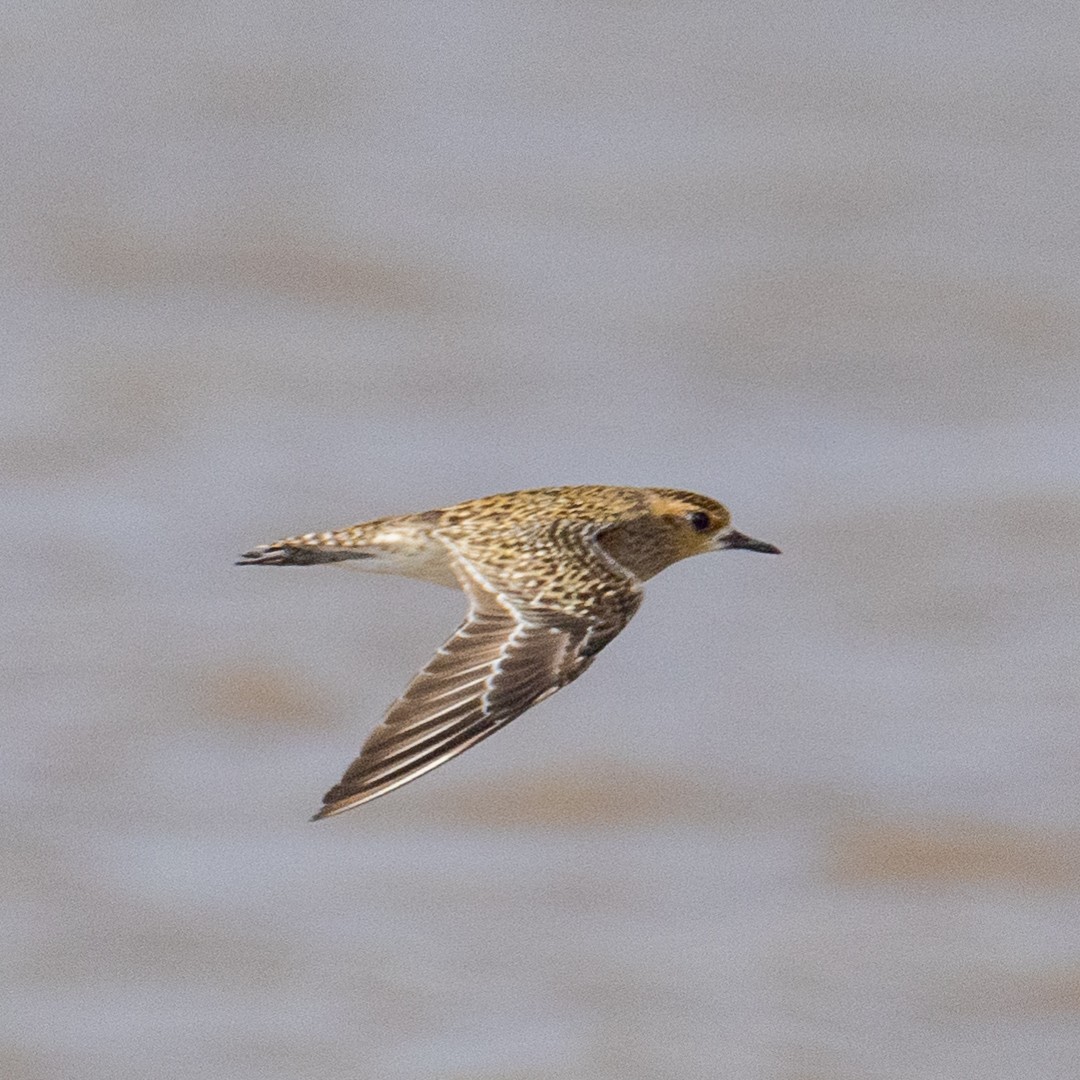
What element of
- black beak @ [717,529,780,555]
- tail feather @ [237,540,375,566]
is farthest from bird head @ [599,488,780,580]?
tail feather @ [237,540,375,566]

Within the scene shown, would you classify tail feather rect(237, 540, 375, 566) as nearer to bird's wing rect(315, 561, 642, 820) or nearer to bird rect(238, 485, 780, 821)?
bird rect(238, 485, 780, 821)

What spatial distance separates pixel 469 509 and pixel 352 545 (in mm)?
445

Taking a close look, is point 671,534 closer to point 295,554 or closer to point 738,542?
point 738,542

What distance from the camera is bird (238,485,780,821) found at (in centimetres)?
759

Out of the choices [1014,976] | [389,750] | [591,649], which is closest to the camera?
[389,750]

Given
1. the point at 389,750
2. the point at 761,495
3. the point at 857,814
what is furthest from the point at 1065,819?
the point at 389,750

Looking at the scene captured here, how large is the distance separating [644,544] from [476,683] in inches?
58.5

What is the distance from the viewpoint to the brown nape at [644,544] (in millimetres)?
9125

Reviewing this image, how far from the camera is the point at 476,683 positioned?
783 centimetres

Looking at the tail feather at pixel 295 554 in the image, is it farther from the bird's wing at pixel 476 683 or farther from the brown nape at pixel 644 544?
the brown nape at pixel 644 544

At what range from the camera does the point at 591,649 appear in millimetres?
8062

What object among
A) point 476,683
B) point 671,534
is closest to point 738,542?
point 671,534

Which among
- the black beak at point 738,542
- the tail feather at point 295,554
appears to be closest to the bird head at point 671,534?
the black beak at point 738,542

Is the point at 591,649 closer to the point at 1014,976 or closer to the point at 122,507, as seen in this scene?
the point at 1014,976
